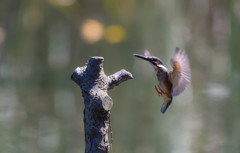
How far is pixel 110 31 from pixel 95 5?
1.33ft

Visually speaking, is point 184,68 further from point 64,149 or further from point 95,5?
point 95,5

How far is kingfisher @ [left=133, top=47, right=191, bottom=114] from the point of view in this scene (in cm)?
105

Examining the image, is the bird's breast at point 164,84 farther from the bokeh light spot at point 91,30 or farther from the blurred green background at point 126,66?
A: the bokeh light spot at point 91,30

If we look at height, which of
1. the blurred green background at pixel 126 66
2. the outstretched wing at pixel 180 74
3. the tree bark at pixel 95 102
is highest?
the blurred green background at pixel 126 66

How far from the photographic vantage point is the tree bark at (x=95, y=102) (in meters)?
0.94

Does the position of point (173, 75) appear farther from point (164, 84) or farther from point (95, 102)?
point (95, 102)

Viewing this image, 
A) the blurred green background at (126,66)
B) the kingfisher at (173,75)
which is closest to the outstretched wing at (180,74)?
the kingfisher at (173,75)

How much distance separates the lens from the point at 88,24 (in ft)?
11.5

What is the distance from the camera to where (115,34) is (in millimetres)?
3414

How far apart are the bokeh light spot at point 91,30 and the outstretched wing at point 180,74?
2.23 m

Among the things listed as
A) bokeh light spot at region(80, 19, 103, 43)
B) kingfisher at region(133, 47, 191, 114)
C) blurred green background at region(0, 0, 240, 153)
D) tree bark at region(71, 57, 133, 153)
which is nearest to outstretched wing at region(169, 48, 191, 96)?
kingfisher at region(133, 47, 191, 114)

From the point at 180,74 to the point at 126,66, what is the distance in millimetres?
2217

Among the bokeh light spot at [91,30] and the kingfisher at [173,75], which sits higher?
the bokeh light spot at [91,30]

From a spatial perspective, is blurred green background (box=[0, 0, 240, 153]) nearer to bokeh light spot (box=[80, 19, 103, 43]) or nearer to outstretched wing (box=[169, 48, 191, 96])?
bokeh light spot (box=[80, 19, 103, 43])
